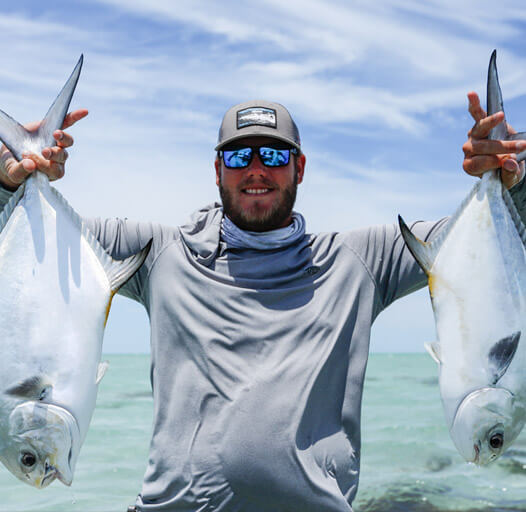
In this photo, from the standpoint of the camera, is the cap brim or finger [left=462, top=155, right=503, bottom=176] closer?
finger [left=462, top=155, right=503, bottom=176]

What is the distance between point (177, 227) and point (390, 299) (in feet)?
3.11

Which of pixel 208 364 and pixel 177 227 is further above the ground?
pixel 177 227

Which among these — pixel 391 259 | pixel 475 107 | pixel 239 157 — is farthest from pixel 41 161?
pixel 475 107

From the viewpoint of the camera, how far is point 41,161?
2479 millimetres

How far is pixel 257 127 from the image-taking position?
274 cm

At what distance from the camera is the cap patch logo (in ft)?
9.06

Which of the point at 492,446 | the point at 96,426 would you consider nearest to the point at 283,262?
the point at 492,446

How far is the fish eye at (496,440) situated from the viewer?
7.54 feet

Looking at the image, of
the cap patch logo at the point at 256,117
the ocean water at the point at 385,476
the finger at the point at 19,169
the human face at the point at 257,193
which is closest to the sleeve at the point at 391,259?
the human face at the point at 257,193

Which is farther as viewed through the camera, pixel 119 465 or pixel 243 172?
pixel 119 465

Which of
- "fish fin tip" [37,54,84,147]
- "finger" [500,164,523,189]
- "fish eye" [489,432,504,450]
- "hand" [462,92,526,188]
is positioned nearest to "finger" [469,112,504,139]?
"hand" [462,92,526,188]

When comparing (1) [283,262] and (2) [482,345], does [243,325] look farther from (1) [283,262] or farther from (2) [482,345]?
(2) [482,345]

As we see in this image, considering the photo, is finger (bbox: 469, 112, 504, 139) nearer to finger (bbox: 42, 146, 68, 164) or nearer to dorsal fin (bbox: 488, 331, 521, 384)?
dorsal fin (bbox: 488, 331, 521, 384)

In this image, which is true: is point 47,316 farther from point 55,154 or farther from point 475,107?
point 475,107
